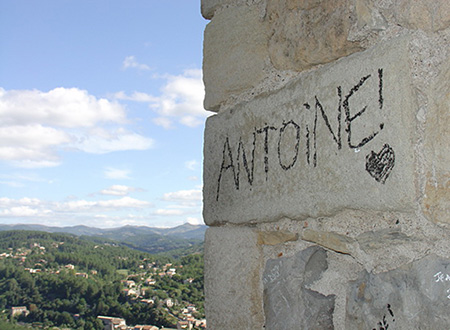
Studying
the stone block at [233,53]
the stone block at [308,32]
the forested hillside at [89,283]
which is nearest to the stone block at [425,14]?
the stone block at [308,32]

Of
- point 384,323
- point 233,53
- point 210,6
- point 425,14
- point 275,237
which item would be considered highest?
point 210,6

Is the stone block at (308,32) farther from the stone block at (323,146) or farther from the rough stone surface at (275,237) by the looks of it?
the rough stone surface at (275,237)

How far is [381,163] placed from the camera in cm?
85

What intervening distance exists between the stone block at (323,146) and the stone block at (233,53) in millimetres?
96

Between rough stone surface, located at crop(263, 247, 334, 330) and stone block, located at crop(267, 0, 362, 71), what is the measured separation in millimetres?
514

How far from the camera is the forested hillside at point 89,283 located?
15.7m

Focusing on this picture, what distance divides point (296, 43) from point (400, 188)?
1.76 feet

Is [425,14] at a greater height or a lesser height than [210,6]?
lesser

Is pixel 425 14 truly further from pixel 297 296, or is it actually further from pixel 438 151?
pixel 297 296

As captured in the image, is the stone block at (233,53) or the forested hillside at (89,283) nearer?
the stone block at (233,53)

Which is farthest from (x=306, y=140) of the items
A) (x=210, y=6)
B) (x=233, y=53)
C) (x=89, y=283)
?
(x=89, y=283)

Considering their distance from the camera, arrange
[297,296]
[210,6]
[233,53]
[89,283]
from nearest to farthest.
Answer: [297,296]
[233,53]
[210,6]
[89,283]

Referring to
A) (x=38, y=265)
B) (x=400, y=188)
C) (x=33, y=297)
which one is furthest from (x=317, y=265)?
(x=38, y=265)

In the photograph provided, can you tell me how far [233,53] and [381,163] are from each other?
727mm
